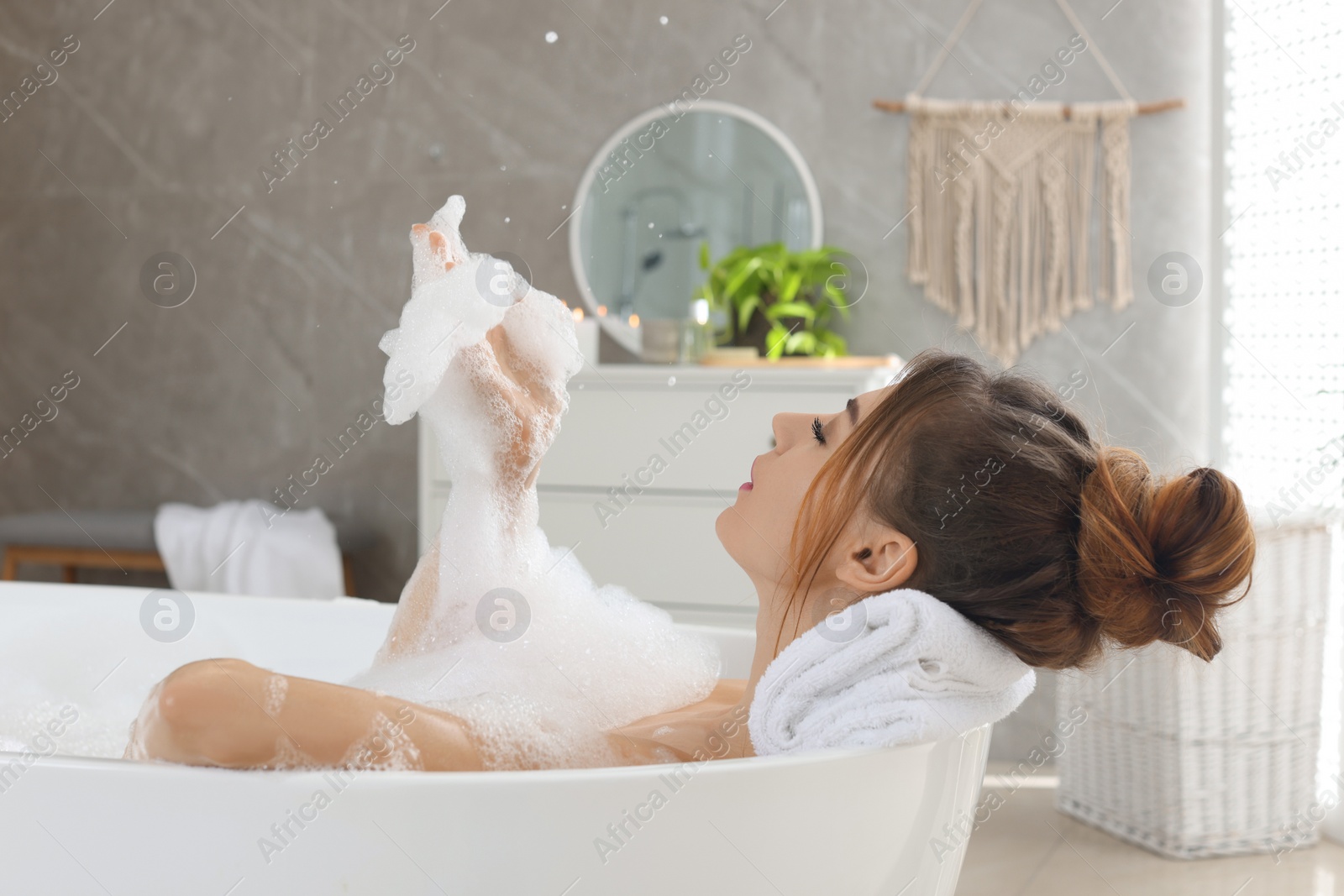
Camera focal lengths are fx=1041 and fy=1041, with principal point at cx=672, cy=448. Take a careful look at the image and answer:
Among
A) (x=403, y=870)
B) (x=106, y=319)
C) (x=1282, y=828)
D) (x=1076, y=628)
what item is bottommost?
(x=1282, y=828)

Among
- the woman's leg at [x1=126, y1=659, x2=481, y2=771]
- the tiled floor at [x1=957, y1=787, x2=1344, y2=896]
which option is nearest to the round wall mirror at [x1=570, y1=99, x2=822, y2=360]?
the tiled floor at [x1=957, y1=787, x2=1344, y2=896]

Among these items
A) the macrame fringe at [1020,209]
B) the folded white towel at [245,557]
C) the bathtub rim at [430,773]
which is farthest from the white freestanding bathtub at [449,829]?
the macrame fringe at [1020,209]

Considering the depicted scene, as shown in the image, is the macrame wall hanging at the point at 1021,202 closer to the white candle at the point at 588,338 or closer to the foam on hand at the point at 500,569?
the white candle at the point at 588,338

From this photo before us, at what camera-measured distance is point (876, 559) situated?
897 mm

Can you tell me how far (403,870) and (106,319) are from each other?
2736 mm

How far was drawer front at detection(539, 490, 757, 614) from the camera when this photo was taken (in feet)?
6.79

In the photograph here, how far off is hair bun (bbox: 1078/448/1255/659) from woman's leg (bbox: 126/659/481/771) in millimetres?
550

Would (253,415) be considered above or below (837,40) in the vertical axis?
below

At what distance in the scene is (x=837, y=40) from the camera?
98.2 inches

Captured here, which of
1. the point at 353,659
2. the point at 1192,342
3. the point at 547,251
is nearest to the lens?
the point at 353,659

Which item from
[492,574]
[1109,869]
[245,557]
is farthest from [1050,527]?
[245,557]

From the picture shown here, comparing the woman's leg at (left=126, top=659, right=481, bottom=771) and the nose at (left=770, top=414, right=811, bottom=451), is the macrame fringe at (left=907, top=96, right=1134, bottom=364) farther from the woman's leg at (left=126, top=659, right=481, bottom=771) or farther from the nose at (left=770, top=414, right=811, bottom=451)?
the woman's leg at (left=126, top=659, right=481, bottom=771)

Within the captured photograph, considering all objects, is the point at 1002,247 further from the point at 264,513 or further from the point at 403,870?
the point at 403,870

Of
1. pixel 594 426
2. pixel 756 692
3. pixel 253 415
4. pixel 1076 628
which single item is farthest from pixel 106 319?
pixel 1076 628
